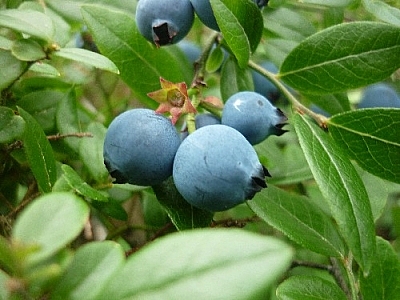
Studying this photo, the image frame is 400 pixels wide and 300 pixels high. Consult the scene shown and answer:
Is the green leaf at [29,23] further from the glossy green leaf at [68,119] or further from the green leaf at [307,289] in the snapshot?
the green leaf at [307,289]

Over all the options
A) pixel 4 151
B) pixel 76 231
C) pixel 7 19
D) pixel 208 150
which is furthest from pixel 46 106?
pixel 76 231

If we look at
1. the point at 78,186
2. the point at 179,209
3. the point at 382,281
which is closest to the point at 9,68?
the point at 78,186

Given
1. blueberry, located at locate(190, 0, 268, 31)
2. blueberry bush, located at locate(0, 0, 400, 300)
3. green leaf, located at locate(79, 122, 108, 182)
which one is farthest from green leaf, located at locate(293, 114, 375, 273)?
green leaf, located at locate(79, 122, 108, 182)

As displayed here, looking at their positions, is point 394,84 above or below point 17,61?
below

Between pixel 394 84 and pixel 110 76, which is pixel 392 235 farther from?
pixel 110 76

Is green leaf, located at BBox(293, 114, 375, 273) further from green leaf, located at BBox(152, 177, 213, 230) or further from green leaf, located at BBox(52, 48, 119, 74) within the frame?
green leaf, located at BBox(52, 48, 119, 74)

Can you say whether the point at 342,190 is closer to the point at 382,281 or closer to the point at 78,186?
the point at 382,281

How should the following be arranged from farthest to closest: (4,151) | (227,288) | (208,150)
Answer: (4,151)
(208,150)
(227,288)
